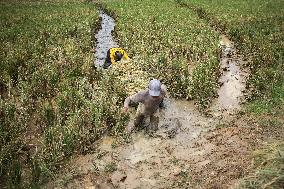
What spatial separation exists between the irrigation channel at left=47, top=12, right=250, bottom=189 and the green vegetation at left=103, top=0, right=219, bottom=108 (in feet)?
1.69

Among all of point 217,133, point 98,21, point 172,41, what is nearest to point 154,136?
point 217,133

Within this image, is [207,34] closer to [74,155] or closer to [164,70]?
[164,70]

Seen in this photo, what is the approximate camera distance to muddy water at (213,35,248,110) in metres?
9.48

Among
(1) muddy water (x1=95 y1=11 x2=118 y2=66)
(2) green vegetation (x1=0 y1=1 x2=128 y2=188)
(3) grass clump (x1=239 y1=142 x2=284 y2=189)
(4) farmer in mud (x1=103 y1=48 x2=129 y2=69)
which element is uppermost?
(3) grass clump (x1=239 y1=142 x2=284 y2=189)

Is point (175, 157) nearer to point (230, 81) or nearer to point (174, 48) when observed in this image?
point (230, 81)

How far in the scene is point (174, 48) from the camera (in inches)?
509

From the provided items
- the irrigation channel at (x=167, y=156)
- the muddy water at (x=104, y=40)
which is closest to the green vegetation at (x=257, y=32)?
the irrigation channel at (x=167, y=156)

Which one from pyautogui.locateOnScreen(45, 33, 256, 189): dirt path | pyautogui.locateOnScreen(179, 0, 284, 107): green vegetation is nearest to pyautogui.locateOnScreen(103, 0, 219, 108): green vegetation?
pyautogui.locateOnScreen(45, 33, 256, 189): dirt path

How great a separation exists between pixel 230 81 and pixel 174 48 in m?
2.73

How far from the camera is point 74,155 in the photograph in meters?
7.07

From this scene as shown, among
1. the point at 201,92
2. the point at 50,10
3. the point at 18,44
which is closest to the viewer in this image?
the point at 201,92

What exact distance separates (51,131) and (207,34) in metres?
9.37

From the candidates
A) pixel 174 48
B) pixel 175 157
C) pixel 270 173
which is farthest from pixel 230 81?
pixel 270 173

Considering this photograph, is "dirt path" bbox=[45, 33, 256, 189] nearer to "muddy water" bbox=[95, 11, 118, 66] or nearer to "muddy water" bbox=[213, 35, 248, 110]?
"muddy water" bbox=[213, 35, 248, 110]
